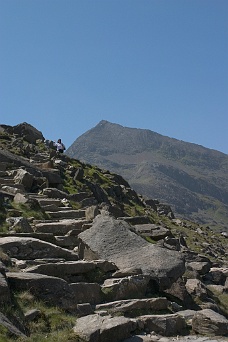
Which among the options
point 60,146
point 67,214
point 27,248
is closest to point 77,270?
point 27,248

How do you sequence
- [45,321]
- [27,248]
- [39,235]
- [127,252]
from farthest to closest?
[127,252], [39,235], [27,248], [45,321]

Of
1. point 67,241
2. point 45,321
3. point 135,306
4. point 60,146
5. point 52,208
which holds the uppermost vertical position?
point 60,146

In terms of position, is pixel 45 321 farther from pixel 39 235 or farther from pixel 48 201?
pixel 48 201

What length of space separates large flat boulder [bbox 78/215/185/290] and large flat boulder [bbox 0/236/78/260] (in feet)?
6.07

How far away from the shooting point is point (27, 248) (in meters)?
14.6

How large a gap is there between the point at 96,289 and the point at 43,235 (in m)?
3.95

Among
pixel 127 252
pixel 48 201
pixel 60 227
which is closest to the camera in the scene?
pixel 127 252

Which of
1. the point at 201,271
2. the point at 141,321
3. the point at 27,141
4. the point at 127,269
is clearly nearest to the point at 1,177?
the point at 201,271

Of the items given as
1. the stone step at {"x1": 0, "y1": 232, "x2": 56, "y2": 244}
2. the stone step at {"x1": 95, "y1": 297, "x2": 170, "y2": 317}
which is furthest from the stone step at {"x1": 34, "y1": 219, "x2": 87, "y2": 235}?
the stone step at {"x1": 95, "y1": 297, "x2": 170, "y2": 317}

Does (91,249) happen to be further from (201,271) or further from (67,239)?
(201,271)

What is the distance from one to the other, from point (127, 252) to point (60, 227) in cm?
388

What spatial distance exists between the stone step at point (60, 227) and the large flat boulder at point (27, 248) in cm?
359

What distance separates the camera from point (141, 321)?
11984 millimetres

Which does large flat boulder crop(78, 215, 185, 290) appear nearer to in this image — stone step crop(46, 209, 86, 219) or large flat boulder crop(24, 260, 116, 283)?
large flat boulder crop(24, 260, 116, 283)
